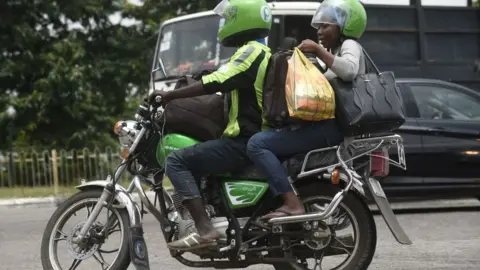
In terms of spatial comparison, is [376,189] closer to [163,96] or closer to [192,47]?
[163,96]

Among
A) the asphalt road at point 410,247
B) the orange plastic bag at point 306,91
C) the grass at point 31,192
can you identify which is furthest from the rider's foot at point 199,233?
the grass at point 31,192

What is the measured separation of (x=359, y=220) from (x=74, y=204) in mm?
1751

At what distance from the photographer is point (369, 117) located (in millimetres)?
5812

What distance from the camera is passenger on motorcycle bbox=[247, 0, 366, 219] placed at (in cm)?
584

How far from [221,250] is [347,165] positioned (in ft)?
2.93

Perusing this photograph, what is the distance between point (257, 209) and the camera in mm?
6012

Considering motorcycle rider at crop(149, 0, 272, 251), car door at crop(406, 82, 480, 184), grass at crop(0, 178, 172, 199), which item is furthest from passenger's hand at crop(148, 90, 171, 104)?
grass at crop(0, 178, 172, 199)

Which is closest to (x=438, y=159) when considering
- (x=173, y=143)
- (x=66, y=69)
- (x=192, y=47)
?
(x=173, y=143)

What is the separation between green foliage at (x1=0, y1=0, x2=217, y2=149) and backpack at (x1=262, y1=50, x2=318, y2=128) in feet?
66.9

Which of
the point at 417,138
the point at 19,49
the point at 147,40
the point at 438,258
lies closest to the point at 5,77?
the point at 19,49

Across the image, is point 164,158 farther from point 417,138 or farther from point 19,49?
point 19,49

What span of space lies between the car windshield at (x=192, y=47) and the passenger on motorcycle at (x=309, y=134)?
31.9 ft

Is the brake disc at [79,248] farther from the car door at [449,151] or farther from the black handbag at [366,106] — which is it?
the car door at [449,151]

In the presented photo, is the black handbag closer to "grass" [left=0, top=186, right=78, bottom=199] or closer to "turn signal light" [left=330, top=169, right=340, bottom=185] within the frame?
"turn signal light" [left=330, top=169, right=340, bottom=185]
